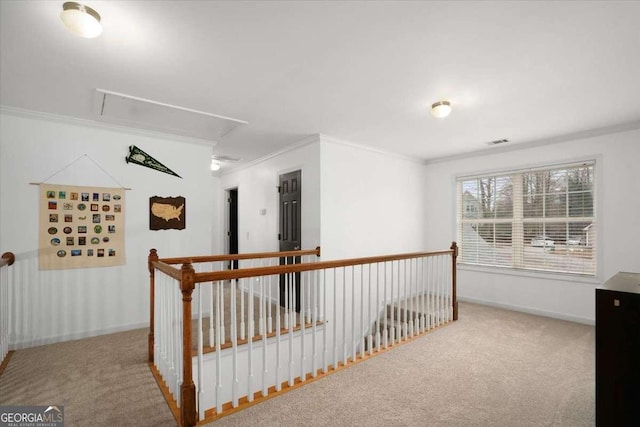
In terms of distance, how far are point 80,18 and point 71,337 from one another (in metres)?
3.35

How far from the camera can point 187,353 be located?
1.89 m

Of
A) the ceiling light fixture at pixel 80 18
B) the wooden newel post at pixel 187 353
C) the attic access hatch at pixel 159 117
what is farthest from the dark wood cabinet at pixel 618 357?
the attic access hatch at pixel 159 117

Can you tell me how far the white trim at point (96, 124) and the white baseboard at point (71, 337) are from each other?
7.85ft

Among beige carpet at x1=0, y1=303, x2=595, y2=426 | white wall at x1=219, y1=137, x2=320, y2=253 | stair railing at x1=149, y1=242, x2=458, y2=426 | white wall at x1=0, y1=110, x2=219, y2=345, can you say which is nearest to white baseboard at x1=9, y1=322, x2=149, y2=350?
white wall at x1=0, y1=110, x2=219, y2=345

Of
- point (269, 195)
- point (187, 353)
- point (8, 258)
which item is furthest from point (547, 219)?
point (8, 258)

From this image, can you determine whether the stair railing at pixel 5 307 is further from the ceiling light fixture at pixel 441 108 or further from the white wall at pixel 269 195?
the ceiling light fixture at pixel 441 108

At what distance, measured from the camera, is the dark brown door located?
468cm

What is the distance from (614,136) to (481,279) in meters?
2.64

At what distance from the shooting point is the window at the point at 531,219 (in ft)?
13.9

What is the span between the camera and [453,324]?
3.95 m

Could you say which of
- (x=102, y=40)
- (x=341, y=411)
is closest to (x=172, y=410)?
(x=341, y=411)

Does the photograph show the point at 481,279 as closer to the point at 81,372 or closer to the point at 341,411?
the point at 341,411

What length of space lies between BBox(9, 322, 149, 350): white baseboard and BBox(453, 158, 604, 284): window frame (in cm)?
510

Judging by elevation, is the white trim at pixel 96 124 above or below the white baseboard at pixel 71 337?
above
